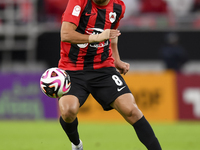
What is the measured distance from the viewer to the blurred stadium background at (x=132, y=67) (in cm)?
1049

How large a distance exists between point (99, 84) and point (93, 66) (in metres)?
0.24

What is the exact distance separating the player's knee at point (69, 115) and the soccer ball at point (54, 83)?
0.21 m

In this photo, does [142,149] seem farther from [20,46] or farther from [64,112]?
[20,46]

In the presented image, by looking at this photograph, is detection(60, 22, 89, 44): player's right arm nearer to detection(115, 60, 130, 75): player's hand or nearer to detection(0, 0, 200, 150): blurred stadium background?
detection(115, 60, 130, 75): player's hand

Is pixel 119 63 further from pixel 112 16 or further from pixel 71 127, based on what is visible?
pixel 71 127

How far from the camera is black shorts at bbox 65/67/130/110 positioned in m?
5.24

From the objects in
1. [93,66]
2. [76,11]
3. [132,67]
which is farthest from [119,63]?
[132,67]

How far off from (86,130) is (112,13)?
15.8ft

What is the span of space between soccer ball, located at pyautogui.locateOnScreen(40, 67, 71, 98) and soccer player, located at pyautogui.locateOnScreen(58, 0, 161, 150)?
0.15m

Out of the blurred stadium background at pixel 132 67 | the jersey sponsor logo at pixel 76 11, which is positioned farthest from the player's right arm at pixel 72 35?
the blurred stadium background at pixel 132 67

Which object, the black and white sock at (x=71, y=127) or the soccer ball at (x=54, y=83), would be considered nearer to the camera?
the soccer ball at (x=54, y=83)

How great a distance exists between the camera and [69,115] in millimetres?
5145

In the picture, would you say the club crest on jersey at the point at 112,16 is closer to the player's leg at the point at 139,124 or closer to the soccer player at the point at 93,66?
the soccer player at the point at 93,66

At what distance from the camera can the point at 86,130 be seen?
31.9 feet
